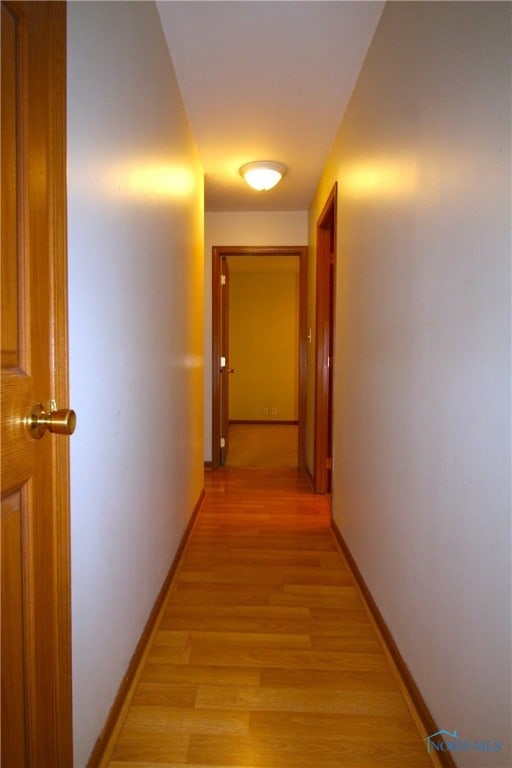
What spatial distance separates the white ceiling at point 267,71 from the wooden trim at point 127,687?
93.7 inches

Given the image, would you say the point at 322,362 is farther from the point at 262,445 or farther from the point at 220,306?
the point at 262,445

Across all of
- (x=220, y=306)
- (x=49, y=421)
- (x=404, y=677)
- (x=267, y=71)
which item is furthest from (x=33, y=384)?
(x=220, y=306)

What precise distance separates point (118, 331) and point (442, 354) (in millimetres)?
915

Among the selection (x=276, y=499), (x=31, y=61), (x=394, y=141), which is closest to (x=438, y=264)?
(x=394, y=141)

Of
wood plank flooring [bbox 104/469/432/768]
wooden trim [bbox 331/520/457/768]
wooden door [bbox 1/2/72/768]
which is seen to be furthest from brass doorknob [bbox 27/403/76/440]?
wooden trim [bbox 331/520/457/768]

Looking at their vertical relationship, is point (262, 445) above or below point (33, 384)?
below

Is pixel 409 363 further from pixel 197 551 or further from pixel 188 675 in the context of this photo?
pixel 197 551

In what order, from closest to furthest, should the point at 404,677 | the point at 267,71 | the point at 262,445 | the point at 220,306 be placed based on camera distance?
the point at 404,677, the point at 267,71, the point at 220,306, the point at 262,445

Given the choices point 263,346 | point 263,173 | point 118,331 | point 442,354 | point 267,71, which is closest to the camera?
point 442,354

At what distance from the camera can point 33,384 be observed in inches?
30.0

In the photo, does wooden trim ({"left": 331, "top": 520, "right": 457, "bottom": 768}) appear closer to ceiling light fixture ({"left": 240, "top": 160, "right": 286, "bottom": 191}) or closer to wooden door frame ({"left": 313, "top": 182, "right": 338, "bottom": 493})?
wooden door frame ({"left": 313, "top": 182, "right": 338, "bottom": 493})

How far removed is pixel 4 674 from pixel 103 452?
52 centimetres

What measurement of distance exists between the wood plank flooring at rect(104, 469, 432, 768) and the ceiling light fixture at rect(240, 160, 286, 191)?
251cm

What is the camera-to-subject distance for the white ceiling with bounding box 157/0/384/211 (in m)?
1.66
